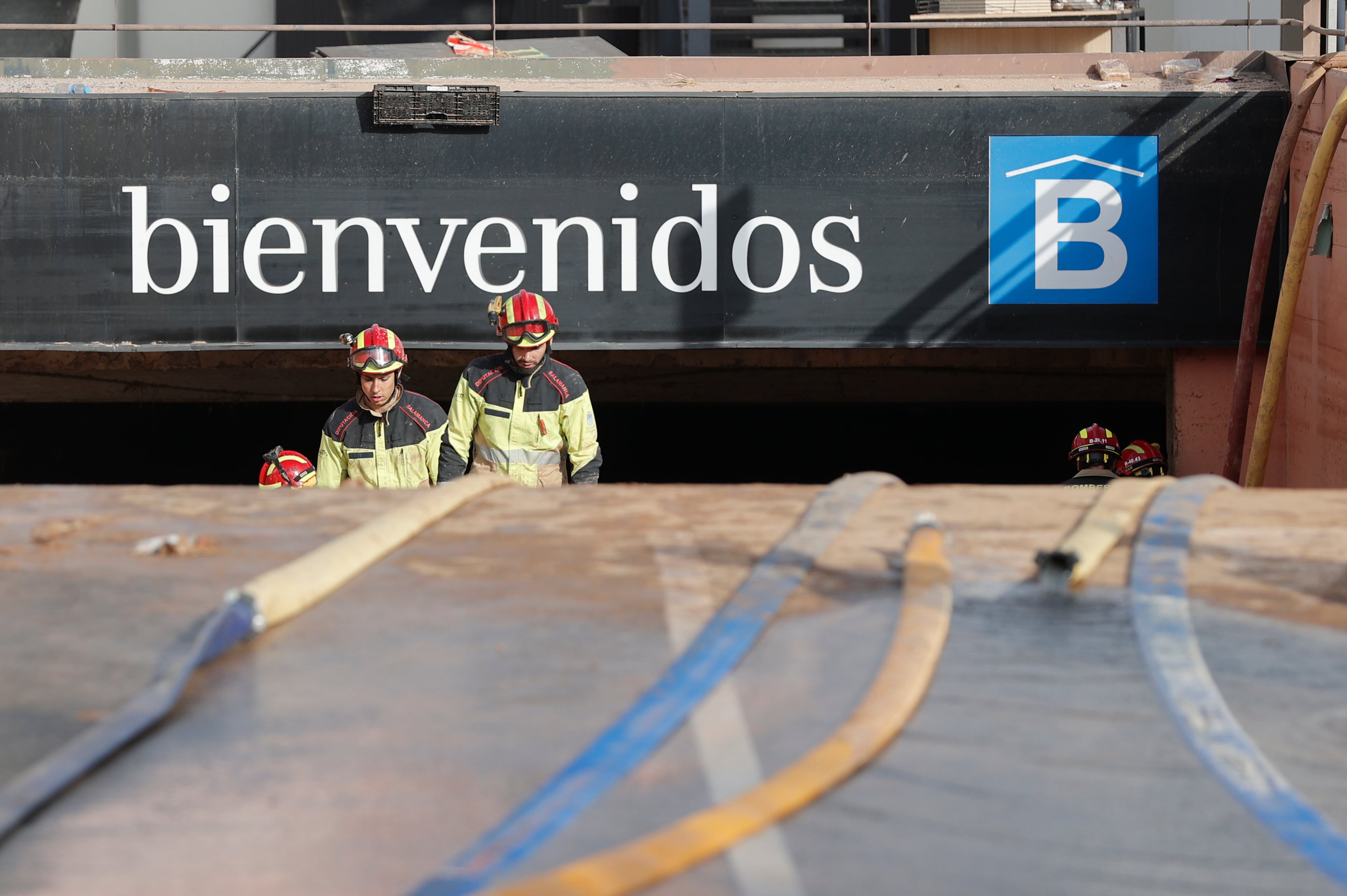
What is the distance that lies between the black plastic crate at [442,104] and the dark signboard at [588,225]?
97 mm

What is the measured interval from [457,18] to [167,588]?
9.59m

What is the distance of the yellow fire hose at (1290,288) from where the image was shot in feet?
22.7

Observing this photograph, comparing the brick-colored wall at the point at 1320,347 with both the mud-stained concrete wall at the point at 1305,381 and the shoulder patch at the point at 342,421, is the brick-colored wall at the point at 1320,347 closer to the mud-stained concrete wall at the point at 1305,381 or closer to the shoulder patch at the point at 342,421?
the mud-stained concrete wall at the point at 1305,381

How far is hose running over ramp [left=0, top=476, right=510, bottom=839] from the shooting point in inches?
78.8

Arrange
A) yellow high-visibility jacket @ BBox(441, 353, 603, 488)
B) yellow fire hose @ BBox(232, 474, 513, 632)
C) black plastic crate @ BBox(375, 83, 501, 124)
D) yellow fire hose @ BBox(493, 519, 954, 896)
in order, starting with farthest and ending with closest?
black plastic crate @ BBox(375, 83, 501, 124) < yellow high-visibility jacket @ BBox(441, 353, 603, 488) < yellow fire hose @ BBox(232, 474, 513, 632) < yellow fire hose @ BBox(493, 519, 954, 896)

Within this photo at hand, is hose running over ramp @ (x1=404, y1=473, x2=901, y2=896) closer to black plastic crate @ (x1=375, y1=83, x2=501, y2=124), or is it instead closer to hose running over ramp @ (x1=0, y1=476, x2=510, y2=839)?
hose running over ramp @ (x1=0, y1=476, x2=510, y2=839)

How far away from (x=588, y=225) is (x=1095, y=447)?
3.60 meters

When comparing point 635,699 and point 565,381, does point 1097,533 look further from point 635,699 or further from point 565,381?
point 565,381

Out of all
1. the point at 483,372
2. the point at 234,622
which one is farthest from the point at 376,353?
the point at 234,622

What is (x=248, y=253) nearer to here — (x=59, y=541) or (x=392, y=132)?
(x=392, y=132)

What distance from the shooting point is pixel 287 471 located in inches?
294

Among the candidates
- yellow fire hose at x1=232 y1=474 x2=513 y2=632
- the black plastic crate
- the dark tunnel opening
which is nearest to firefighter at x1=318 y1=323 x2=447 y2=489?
the black plastic crate

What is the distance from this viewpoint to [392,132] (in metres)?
8.62

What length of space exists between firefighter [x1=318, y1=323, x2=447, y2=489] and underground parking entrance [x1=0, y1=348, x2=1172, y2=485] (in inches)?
147
